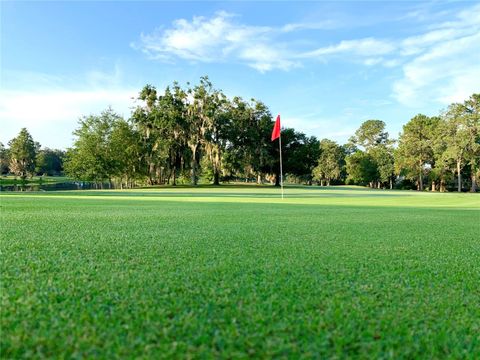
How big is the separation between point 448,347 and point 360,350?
1.07ft

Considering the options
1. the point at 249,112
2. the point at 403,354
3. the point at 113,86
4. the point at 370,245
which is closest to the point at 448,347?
the point at 403,354

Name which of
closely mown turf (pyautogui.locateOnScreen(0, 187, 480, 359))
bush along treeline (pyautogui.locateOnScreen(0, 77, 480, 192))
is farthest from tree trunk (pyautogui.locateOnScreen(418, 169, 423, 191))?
closely mown turf (pyautogui.locateOnScreen(0, 187, 480, 359))

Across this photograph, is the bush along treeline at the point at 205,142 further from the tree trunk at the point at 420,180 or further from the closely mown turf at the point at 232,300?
the closely mown turf at the point at 232,300

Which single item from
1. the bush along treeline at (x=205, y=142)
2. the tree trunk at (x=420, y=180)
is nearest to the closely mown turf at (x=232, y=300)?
the bush along treeline at (x=205, y=142)

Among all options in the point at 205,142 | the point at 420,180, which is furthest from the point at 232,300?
the point at 420,180

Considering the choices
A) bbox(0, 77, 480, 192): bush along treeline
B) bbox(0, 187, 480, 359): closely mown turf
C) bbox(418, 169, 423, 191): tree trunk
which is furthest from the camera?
bbox(418, 169, 423, 191): tree trunk

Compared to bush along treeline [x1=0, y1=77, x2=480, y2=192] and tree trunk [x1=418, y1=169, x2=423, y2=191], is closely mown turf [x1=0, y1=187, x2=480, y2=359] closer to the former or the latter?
bush along treeline [x1=0, y1=77, x2=480, y2=192]

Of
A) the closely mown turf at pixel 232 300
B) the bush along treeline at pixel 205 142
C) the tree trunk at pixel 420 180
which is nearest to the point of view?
the closely mown turf at pixel 232 300

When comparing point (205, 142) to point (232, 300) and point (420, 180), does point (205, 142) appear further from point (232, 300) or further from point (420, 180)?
point (232, 300)

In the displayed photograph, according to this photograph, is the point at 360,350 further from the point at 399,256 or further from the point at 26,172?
the point at 26,172

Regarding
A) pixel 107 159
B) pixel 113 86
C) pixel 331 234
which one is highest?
pixel 113 86

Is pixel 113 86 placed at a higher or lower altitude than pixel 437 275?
higher

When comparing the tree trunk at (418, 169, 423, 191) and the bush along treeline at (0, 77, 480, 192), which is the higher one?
the bush along treeline at (0, 77, 480, 192)

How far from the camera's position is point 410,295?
1.69m
